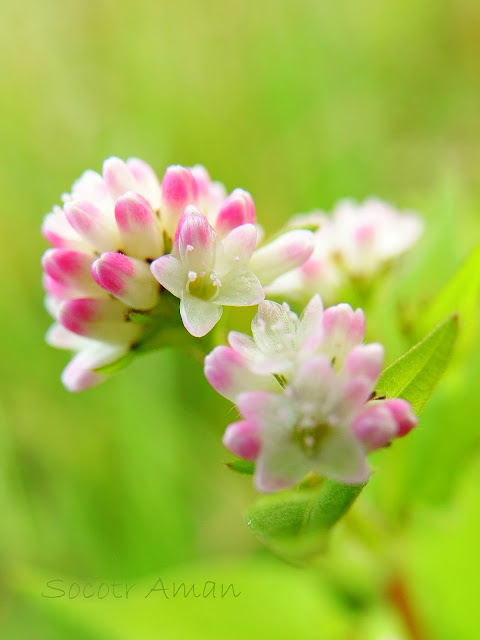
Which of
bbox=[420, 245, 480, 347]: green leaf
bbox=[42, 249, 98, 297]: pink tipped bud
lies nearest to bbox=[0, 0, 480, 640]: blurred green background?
bbox=[420, 245, 480, 347]: green leaf

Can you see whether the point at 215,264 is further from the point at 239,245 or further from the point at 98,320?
the point at 98,320

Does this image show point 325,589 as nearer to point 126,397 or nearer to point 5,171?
point 126,397

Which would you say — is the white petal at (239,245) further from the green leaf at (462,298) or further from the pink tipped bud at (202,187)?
the green leaf at (462,298)

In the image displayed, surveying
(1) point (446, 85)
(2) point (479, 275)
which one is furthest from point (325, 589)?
(1) point (446, 85)

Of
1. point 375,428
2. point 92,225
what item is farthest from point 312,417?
point 92,225

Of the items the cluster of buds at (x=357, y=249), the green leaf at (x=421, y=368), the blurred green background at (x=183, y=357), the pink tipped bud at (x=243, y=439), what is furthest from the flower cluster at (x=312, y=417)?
the cluster of buds at (x=357, y=249)
